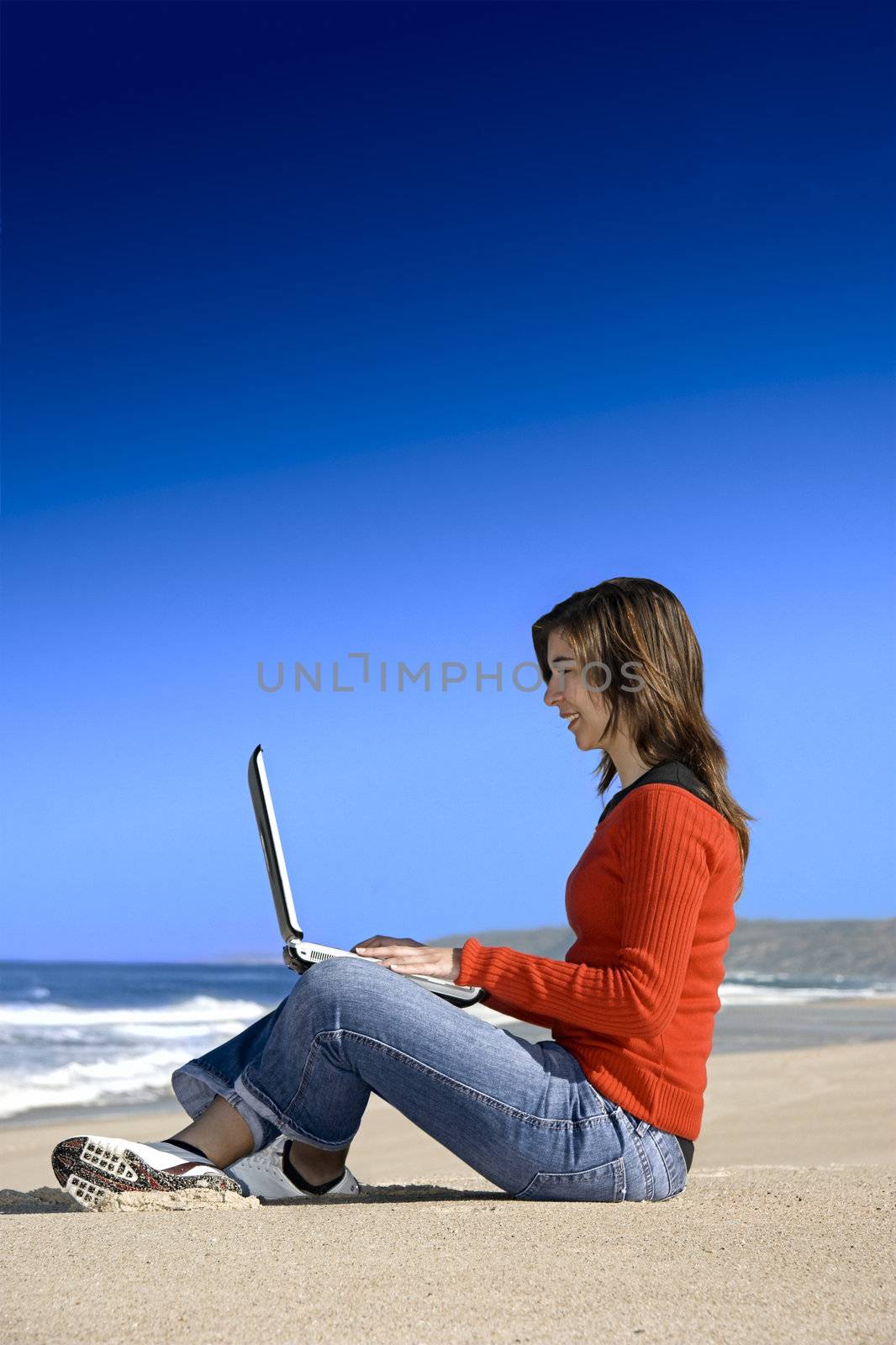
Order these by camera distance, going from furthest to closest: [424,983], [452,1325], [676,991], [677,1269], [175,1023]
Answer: [175,1023] < [424,983] < [676,991] < [677,1269] < [452,1325]

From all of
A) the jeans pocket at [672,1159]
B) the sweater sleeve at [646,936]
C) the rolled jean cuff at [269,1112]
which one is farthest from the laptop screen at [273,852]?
the jeans pocket at [672,1159]

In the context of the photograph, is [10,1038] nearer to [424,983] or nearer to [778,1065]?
[778,1065]

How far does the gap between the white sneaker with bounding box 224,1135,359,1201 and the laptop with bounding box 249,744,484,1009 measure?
460 millimetres

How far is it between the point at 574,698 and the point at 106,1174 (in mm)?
1435

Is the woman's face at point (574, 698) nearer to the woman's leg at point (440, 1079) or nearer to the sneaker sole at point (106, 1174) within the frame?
the woman's leg at point (440, 1079)

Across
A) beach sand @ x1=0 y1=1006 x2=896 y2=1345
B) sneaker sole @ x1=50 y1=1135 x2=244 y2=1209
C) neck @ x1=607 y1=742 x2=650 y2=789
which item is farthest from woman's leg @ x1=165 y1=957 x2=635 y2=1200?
neck @ x1=607 y1=742 x2=650 y2=789

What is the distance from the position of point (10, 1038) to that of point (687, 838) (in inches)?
455

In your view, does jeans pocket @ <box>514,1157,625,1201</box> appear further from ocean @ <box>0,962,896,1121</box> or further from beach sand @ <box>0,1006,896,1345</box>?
ocean @ <box>0,962,896,1121</box>

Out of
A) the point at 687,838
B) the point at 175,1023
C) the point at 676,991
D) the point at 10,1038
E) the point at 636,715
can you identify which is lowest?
the point at 175,1023

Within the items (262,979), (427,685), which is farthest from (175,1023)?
(262,979)

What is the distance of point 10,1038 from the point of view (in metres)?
12.6

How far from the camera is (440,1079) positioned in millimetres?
2604

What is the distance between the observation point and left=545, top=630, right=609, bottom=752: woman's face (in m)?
2.85

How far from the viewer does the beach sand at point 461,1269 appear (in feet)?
6.45
